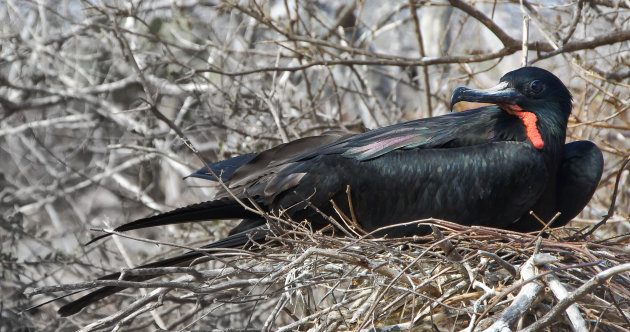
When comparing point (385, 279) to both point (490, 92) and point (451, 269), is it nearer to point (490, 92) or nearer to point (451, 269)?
point (451, 269)

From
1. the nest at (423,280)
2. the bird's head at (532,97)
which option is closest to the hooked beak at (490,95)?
the bird's head at (532,97)

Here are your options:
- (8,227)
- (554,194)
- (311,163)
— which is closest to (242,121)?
(311,163)

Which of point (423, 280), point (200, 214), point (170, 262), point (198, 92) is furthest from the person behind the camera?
point (198, 92)

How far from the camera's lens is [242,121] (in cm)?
462

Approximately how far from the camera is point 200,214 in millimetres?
3576

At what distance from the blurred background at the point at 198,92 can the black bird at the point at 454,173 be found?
0.87ft

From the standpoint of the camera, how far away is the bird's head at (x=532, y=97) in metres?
3.47

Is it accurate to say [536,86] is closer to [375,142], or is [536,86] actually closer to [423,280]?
[375,142]

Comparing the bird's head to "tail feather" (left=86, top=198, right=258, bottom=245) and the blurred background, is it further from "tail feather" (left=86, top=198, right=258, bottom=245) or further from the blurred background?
"tail feather" (left=86, top=198, right=258, bottom=245)

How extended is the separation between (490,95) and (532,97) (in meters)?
0.22

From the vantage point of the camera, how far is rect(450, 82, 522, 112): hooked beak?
11.2 ft

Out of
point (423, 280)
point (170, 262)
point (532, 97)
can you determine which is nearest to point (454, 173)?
point (532, 97)

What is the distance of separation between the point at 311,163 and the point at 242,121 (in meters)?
1.13

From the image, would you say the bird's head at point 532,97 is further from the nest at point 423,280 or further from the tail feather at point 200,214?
the tail feather at point 200,214
